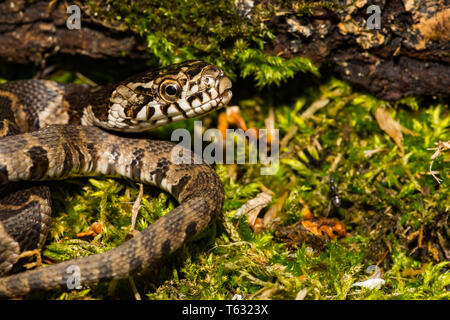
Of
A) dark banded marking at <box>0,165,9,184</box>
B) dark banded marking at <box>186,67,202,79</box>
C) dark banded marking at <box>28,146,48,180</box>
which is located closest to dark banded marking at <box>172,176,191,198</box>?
dark banded marking at <box>186,67,202,79</box>

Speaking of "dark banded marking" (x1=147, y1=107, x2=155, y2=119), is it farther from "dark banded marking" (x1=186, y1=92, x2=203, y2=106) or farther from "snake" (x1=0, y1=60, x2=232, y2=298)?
"dark banded marking" (x1=186, y1=92, x2=203, y2=106)

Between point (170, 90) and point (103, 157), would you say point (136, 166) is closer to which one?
point (103, 157)

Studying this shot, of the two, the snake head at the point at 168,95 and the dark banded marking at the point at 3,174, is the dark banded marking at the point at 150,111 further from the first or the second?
the dark banded marking at the point at 3,174

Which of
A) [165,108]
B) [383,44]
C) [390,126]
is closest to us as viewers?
[165,108]

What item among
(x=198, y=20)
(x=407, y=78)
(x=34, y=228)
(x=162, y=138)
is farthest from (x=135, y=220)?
(x=407, y=78)

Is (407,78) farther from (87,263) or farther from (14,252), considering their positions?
(14,252)

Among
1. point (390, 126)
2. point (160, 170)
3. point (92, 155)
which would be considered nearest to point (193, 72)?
point (160, 170)
